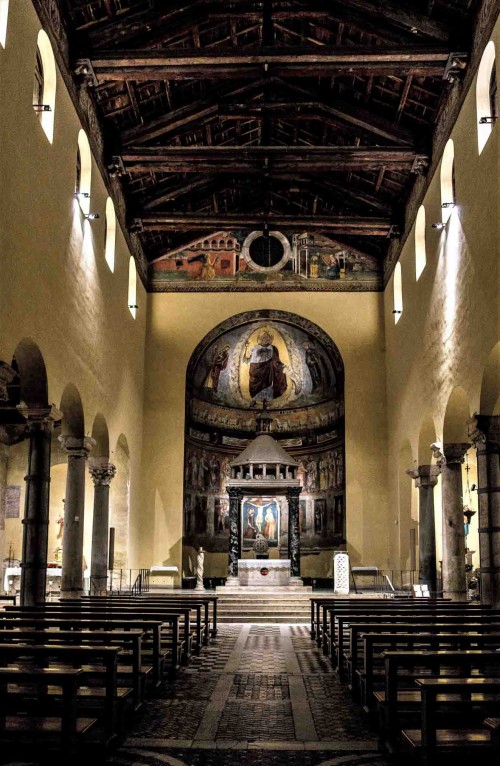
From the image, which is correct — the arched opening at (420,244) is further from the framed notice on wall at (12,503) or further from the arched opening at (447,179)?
the framed notice on wall at (12,503)

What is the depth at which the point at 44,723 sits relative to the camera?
6.57 metres

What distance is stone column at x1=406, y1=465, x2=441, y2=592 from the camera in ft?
76.3

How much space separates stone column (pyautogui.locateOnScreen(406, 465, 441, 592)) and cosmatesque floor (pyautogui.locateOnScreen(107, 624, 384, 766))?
10515 millimetres

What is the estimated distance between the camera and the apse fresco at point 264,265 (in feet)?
99.9

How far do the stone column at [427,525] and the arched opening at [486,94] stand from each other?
399 inches

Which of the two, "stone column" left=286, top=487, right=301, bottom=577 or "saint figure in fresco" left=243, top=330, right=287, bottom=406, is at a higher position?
"saint figure in fresco" left=243, top=330, right=287, bottom=406

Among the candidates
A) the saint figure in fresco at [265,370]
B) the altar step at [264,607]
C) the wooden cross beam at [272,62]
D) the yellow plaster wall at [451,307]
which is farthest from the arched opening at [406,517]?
the wooden cross beam at [272,62]

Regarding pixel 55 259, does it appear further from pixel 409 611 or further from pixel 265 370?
pixel 265 370

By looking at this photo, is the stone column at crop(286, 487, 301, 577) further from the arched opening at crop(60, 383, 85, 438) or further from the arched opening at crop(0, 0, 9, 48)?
the arched opening at crop(0, 0, 9, 48)

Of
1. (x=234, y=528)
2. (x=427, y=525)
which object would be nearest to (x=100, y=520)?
(x=234, y=528)

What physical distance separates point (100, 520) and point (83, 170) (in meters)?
9.45

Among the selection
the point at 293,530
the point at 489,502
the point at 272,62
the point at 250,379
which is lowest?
the point at 293,530

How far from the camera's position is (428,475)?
78.5 feet

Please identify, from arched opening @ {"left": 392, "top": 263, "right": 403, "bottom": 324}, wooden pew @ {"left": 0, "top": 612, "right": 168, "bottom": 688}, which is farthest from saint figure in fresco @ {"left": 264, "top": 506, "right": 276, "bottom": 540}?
wooden pew @ {"left": 0, "top": 612, "right": 168, "bottom": 688}
